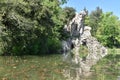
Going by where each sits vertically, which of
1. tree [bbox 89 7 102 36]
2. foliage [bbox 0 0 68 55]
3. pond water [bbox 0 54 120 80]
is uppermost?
tree [bbox 89 7 102 36]

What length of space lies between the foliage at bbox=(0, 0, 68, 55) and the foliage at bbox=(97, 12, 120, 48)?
4083 centimetres

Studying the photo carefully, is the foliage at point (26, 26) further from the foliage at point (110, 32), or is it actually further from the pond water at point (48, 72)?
the foliage at point (110, 32)

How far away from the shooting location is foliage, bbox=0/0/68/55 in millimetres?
34031

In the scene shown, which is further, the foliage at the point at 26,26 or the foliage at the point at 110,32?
the foliage at the point at 110,32

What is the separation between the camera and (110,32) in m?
90.6

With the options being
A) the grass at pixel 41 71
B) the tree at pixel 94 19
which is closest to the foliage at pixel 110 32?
the tree at pixel 94 19

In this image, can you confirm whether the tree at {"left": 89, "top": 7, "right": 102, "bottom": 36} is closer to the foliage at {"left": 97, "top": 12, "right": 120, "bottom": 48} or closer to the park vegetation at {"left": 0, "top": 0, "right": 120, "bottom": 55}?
the foliage at {"left": 97, "top": 12, "right": 120, "bottom": 48}

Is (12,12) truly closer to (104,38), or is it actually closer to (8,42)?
(8,42)

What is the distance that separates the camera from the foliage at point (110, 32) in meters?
89.6

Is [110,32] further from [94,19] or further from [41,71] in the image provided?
[41,71]

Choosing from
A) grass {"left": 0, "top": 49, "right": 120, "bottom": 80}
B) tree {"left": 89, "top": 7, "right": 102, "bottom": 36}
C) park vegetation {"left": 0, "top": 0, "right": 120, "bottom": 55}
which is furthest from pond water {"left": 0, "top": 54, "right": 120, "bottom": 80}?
tree {"left": 89, "top": 7, "right": 102, "bottom": 36}

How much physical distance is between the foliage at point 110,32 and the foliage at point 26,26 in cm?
4083

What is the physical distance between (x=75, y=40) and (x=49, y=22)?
18.8 meters

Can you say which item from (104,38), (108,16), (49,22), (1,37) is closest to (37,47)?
(49,22)
